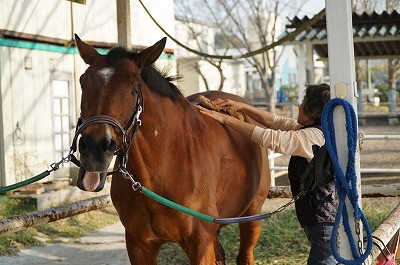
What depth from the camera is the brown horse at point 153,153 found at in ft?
10.4

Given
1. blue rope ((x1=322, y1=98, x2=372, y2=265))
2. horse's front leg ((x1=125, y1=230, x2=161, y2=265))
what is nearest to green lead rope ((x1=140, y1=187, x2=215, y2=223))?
horse's front leg ((x1=125, y1=230, x2=161, y2=265))

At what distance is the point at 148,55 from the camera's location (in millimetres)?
3414

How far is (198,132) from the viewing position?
12.9ft

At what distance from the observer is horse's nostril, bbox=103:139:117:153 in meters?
3.05

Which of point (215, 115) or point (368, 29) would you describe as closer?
point (215, 115)

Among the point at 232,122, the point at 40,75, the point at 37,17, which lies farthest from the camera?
the point at 40,75

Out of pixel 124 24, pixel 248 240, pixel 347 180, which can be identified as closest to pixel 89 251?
pixel 248 240

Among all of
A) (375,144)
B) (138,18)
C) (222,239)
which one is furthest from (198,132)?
(375,144)

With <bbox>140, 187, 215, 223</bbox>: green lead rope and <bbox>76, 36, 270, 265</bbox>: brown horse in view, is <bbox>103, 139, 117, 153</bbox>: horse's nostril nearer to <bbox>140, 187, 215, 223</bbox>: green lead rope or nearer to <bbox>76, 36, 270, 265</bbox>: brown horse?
<bbox>76, 36, 270, 265</bbox>: brown horse

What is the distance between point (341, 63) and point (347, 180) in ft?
1.62

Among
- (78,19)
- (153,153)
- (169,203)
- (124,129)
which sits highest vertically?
(78,19)

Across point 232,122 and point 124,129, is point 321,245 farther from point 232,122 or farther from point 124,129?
point 124,129

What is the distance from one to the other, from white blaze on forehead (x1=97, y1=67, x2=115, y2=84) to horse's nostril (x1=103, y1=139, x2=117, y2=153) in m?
0.31

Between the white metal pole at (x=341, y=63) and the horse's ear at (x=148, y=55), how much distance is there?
0.87 metres
